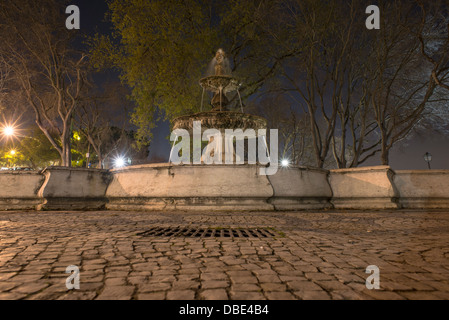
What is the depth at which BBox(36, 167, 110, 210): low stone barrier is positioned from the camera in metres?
8.13

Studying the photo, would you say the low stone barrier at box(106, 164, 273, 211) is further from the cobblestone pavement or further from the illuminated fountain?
the cobblestone pavement

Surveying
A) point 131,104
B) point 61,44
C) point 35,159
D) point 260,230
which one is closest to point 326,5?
point 260,230

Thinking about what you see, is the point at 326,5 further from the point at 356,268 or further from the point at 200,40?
the point at 356,268

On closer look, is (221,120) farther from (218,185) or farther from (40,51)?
(40,51)

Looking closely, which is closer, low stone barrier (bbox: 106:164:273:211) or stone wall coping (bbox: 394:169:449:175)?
low stone barrier (bbox: 106:164:273:211)

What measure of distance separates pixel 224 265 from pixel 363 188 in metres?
7.51

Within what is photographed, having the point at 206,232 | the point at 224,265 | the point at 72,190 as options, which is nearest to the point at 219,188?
the point at 206,232

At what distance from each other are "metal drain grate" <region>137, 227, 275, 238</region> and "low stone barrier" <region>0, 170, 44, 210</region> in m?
6.18

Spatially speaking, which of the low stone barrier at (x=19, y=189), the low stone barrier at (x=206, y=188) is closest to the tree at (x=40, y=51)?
the low stone barrier at (x=19, y=189)

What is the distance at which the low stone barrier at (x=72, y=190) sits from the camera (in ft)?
26.7

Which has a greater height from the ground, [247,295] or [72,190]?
[72,190]

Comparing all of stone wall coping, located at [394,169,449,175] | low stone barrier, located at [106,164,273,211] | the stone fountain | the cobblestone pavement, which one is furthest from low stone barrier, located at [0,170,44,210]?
stone wall coping, located at [394,169,449,175]

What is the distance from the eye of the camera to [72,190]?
839cm

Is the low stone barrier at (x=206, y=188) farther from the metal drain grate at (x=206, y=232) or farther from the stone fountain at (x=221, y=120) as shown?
the metal drain grate at (x=206, y=232)
